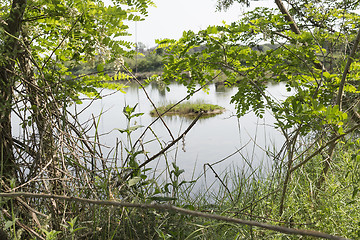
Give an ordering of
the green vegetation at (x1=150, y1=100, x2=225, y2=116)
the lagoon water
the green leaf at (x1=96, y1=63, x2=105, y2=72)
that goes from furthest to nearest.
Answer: the green vegetation at (x1=150, y1=100, x2=225, y2=116) < the lagoon water < the green leaf at (x1=96, y1=63, x2=105, y2=72)

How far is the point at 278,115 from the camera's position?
1.75 m

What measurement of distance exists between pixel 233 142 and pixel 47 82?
18.7ft

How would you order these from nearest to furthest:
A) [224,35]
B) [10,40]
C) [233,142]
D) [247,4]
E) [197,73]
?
[10,40], [224,35], [197,73], [247,4], [233,142]

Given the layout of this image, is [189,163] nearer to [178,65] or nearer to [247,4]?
[247,4]

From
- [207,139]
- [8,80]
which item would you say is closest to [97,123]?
[8,80]

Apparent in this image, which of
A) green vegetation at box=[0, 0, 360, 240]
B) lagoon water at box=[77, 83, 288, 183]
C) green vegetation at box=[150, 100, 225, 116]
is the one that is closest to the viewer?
green vegetation at box=[0, 0, 360, 240]

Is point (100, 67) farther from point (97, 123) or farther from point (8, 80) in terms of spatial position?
point (8, 80)

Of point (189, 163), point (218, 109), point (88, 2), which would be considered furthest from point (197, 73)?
point (218, 109)

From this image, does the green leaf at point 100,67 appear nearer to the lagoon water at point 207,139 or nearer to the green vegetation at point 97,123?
the green vegetation at point 97,123

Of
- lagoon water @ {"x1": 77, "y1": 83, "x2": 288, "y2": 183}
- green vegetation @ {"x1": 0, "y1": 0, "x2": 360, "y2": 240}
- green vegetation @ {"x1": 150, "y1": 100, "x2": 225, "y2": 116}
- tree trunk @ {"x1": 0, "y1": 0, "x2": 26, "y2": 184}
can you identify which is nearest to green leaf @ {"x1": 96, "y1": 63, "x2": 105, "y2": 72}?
green vegetation @ {"x1": 0, "y1": 0, "x2": 360, "y2": 240}

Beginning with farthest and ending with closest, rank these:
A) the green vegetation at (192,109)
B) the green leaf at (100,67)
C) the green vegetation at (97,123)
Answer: the green vegetation at (192,109) < the green leaf at (100,67) < the green vegetation at (97,123)

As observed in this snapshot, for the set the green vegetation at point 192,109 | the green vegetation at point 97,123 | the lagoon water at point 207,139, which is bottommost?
the lagoon water at point 207,139

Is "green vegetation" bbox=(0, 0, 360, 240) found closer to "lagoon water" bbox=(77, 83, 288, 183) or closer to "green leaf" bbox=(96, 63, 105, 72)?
"green leaf" bbox=(96, 63, 105, 72)

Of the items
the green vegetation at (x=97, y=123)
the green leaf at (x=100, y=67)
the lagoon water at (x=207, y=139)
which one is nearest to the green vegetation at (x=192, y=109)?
the lagoon water at (x=207, y=139)
